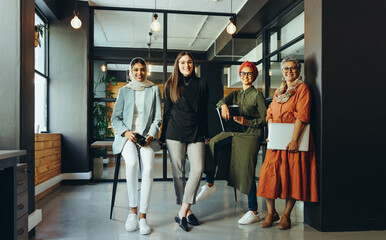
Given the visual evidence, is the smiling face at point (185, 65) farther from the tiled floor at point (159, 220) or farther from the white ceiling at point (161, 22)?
the white ceiling at point (161, 22)

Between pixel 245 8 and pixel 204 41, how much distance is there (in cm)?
125

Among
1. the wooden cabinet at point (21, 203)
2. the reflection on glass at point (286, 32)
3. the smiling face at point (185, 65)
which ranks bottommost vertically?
the wooden cabinet at point (21, 203)

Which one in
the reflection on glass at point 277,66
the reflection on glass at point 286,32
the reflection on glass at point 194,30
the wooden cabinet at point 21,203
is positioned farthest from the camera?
the reflection on glass at point 194,30

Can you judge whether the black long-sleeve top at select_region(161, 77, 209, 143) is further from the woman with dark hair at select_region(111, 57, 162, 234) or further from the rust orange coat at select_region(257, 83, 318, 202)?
the rust orange coat at select_region(257, 83, 318, 202)

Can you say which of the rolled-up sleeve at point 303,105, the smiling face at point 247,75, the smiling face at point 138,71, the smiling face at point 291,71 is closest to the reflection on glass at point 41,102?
the smiling face at point 138,71

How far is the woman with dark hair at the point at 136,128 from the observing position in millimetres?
2801

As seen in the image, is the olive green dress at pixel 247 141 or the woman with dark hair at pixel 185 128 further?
the olive green dress at pixel 247 141

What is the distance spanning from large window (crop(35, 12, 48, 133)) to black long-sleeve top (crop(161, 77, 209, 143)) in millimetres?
2772

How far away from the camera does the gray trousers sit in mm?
2832

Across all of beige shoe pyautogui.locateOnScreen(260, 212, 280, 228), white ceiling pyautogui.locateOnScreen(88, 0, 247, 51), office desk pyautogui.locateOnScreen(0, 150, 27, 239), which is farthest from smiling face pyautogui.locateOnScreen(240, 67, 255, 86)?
white ceiling pyautogui.locateOnScreen(88, 0, 247, 51)

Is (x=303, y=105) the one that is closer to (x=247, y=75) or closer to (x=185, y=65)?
(x=247, y=75)

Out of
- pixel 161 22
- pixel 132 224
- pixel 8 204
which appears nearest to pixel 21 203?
pixel 8 204

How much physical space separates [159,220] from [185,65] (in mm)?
1555

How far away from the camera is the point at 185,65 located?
2.88 metres
